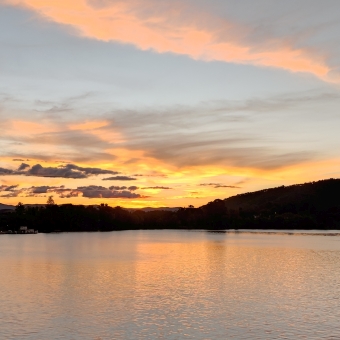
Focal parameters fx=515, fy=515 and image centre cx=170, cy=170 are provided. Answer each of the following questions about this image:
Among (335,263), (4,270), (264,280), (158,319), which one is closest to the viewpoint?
(158,319)

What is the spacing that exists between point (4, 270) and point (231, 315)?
146 feet

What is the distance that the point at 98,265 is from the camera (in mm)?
85062

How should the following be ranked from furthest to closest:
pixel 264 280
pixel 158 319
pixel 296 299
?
pixel 264 280
pixel 296 299
pixel 158 319

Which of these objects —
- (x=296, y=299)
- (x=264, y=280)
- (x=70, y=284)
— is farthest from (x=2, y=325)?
(x=264, y=280)

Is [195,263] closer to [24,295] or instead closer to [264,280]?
[264,280]

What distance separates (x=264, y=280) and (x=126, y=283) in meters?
17.6

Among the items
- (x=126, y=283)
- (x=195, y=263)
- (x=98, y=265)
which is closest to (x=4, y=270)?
(x=98, y=265)

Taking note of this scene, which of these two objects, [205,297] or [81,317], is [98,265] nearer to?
[205,297]

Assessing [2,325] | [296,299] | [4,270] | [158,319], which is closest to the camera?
[2,325]

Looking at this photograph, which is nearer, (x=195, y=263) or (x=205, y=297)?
(x=205, y=297)

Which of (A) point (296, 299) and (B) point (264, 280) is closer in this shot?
(A) point (296, 299)

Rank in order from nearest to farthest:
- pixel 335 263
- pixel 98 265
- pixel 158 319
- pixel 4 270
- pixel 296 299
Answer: pixel 158 319
pixel 296 299
pixel 4 270
pixel 98 265
pixel 335 263

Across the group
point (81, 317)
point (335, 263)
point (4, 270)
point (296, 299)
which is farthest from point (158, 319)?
point (335, 263)

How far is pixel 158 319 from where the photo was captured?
40406 mm
